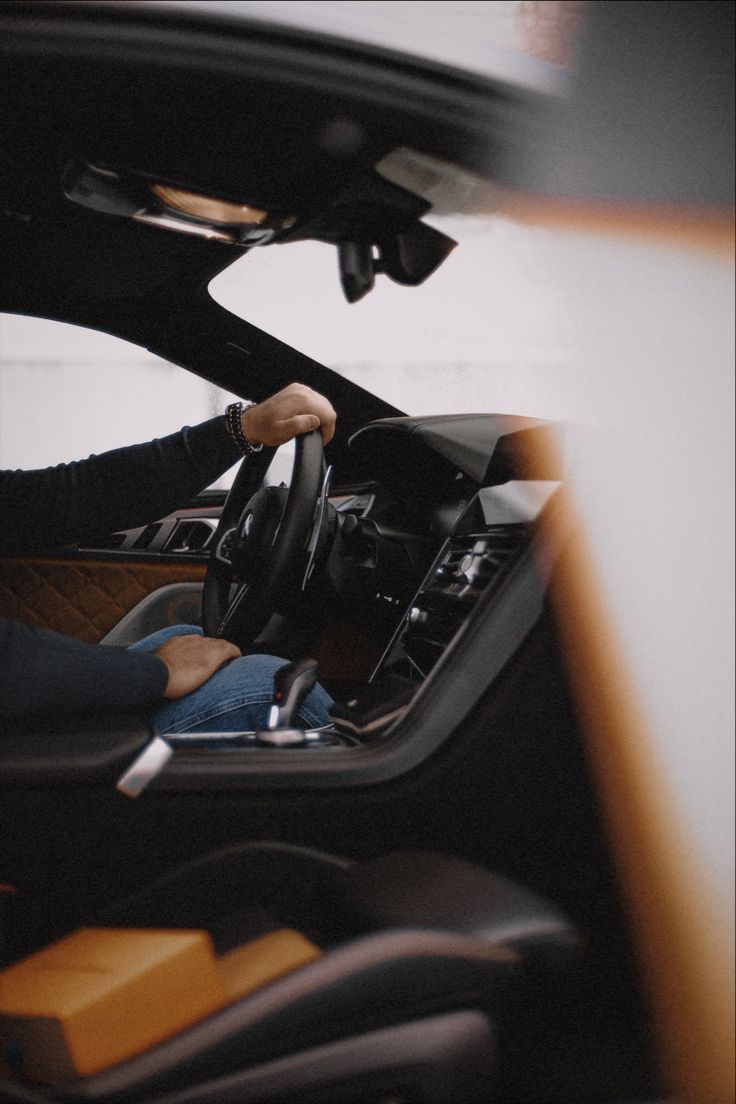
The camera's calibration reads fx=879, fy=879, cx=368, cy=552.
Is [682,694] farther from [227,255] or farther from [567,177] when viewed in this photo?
[227,255]

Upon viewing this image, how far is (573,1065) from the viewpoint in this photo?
98cm

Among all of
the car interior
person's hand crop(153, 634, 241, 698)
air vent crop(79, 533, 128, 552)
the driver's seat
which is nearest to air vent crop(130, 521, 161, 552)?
air vent crop(79, 533, 128, 552)

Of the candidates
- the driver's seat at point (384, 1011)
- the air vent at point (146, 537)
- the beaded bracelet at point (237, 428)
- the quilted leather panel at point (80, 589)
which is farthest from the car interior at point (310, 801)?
the air vent at point (146, 537)

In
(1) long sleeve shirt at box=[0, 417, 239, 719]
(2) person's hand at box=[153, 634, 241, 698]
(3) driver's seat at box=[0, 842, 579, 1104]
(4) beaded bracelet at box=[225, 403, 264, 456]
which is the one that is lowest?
(3) driver's seat at box=[0, 842, 579, 1104]

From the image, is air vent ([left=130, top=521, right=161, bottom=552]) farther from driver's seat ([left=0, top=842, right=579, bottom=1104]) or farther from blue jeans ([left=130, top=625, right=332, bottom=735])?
driver's seat ([left=0, top=842, right=579, bottom=1104])

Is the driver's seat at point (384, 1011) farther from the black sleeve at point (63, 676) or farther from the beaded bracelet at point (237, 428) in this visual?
the beaded bracelet at point (237, 428)

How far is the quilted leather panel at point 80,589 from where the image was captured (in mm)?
2346

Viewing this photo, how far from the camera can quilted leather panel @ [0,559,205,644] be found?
7.70 ft

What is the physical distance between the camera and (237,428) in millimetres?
1552

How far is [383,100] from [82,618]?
6.24ft

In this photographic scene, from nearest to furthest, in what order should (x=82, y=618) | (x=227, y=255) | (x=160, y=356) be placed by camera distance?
(x=227, y=255)
(x=160, y=356)
(x=82, y=618)

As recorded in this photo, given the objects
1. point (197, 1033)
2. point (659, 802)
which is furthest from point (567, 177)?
point (197, 1033)

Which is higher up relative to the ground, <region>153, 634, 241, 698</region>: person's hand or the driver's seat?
<region>153, 634, 241, 698</region>: person's hand

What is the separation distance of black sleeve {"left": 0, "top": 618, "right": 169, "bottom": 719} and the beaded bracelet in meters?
0.54
